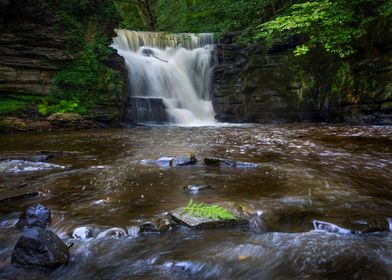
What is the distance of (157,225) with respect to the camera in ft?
11.0

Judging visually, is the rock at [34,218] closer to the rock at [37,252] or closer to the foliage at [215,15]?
the rock at [37,252]

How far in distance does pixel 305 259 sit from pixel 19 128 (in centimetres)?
1192

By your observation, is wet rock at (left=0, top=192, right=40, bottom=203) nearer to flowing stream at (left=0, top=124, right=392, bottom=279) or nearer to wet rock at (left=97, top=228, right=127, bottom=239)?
flowing stream at (left=0, top=124, right=392, bottom=279)

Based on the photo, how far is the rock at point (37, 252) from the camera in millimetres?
2639

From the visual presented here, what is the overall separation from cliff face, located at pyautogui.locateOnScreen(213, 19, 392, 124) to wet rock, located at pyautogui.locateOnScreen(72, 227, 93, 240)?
33.2 feet

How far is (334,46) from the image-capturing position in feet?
35.2

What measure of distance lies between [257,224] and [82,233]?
1.70 metres

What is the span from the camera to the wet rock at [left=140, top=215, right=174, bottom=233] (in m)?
3.32

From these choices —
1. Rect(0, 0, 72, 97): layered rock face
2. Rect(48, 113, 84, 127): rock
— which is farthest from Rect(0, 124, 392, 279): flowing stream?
Rect(0, 0, 72, 97): layered rock face

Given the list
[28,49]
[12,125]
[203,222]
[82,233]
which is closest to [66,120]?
[12,125]

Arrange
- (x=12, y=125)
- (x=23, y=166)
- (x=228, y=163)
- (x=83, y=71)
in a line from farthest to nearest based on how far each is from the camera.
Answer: (x=83, y=71), (x=12, y=125), (x=23, y=166), (x=228, y=163)

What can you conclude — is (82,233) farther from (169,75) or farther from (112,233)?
(169,75)

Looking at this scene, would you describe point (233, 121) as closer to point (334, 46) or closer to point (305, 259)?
point (334, 46)

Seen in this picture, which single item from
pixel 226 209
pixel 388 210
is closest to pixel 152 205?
pixel 226 209
